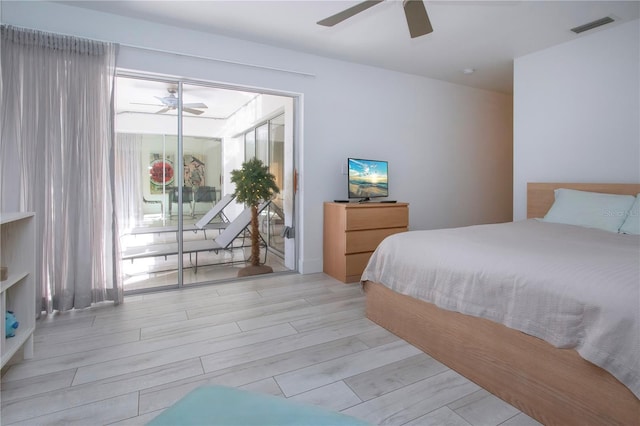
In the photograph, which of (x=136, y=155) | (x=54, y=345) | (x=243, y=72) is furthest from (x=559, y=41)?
(x=54, y=345)

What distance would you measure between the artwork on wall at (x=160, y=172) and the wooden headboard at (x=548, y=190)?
12.9ft

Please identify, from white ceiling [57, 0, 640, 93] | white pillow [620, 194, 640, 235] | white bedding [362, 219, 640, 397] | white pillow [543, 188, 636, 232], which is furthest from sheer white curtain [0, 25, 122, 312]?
white pillow [620, 194, 640, 235]

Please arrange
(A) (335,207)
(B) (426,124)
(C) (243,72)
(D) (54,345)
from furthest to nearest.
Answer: (B) (426,124) < (A) (335,207) < (C) (243,72) < (D) (54,345)

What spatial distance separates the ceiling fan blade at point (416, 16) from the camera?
2.15m

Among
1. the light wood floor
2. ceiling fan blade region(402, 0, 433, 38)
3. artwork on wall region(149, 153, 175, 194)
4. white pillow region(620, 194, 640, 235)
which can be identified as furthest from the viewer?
artwork on wall region(149, 153, 175, 194)

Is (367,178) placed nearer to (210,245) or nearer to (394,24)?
(394,24)

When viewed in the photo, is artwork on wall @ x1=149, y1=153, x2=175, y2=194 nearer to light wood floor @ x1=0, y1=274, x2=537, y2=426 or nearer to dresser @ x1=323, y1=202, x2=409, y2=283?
light wood floor @ x1=0, y1=274, x2=537, y2=426

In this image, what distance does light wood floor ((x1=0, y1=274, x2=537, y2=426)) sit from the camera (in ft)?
5.17

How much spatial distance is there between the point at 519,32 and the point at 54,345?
4.73 m

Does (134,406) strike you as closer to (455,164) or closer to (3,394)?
(3,394)

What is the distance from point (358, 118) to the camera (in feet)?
14.0

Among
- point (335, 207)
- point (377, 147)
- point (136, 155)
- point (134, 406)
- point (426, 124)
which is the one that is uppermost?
point (426, 124)

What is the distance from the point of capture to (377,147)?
14.5ft

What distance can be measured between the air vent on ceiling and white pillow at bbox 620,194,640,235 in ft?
5.68
